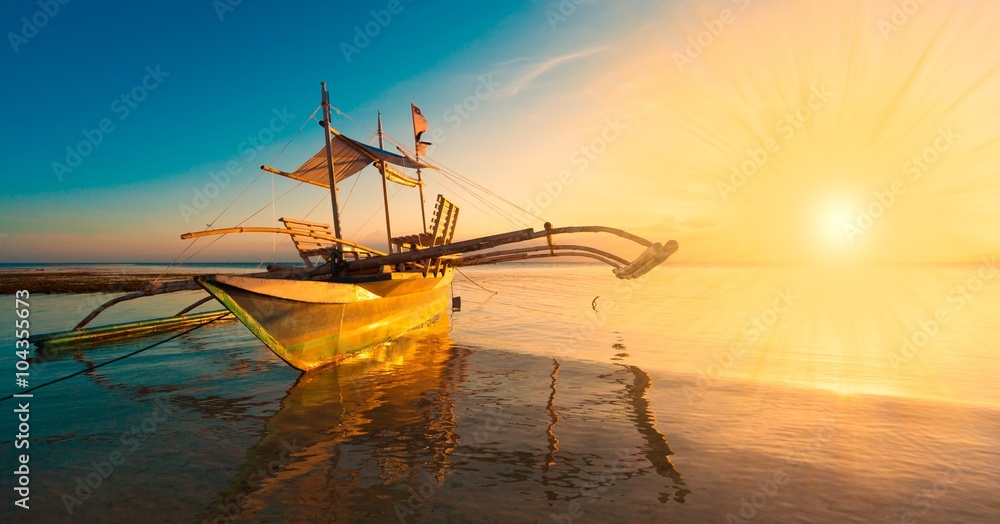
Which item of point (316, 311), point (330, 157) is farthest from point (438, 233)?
point (316, 311)

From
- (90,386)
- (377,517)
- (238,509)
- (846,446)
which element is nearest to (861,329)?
(846,446)

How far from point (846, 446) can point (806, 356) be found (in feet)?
25.3

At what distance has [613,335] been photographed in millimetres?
15547

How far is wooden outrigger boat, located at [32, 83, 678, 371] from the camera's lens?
8.85m

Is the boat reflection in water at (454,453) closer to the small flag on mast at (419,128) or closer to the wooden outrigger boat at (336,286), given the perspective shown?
the wooden outrigger boat at (336,286)

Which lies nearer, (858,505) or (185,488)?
(858,505)

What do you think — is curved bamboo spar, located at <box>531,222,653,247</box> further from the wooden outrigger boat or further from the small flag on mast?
the small flag on mast

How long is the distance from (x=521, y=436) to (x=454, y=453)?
1.10 m

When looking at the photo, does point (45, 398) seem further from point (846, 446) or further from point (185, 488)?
point (846, 446)

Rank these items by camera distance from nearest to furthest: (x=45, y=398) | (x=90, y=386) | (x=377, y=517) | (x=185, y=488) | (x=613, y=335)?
(x=377, y=517), (x=185, y=488), (x=45, y=398), (x=90, y=386), (x=613, y=335)

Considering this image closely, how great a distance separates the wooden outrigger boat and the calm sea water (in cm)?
88

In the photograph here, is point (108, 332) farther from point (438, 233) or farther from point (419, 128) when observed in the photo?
point (419, 128)

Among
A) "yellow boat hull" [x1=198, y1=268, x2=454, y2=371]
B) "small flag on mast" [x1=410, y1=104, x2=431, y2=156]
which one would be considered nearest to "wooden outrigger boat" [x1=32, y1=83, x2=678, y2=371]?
"yellow boat hull" [x1=198, y1=268, x2=454, y2=371]

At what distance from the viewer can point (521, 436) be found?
6.15m
